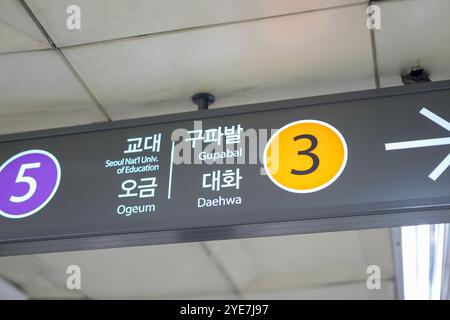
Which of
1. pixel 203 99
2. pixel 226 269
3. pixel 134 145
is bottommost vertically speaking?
pixel 134 145

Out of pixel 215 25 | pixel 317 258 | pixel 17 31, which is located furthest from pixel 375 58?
pixel 317 258

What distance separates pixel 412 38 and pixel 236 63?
2.13 ft

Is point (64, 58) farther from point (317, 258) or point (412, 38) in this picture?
point (317, 258)

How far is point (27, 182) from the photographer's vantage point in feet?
6.59

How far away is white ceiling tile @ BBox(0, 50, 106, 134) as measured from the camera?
2.15 meters

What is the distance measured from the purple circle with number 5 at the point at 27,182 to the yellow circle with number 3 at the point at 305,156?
0.80 meters

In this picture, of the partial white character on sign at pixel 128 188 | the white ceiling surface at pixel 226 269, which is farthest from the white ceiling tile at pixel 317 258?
the partial white character on sign at pixel 128 188

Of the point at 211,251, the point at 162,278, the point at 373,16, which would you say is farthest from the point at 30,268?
the point at 373,16

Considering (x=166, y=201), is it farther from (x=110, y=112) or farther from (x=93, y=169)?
(x=110, y=112)

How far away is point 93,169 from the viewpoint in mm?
1989

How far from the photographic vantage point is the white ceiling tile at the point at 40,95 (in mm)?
2150

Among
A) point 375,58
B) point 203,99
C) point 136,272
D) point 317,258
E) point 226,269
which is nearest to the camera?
point 375,58

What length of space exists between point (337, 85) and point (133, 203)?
946mm

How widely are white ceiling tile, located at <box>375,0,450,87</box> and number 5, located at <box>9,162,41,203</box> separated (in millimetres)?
1351
